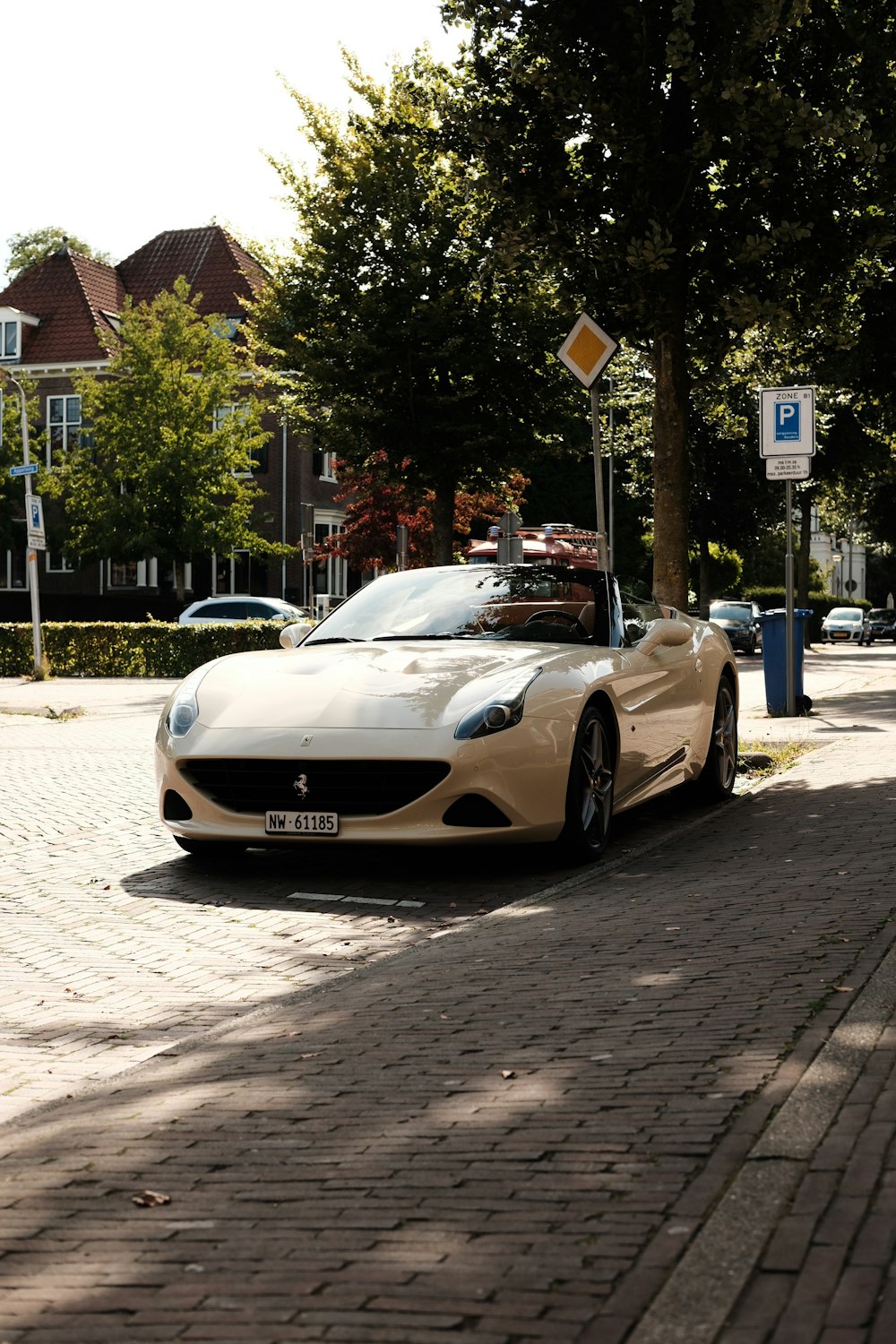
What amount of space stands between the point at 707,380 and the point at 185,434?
1264 inches

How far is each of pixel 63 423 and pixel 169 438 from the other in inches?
526

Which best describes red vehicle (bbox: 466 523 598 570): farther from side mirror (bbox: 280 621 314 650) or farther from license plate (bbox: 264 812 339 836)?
license plate (bbox: 264 812 339 836)

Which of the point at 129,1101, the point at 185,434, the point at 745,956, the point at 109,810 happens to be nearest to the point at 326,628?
the point at 109,810

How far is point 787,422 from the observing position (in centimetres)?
1537

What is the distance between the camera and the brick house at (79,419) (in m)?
53.0

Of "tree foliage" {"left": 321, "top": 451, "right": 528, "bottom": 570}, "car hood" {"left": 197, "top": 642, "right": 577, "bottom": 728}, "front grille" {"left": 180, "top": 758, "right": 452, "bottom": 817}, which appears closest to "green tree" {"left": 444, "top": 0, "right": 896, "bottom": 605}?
"car hood" {"left": 197, "top": 642, "right": 577, "bottom": 728}

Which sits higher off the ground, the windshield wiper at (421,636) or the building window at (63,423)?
the building window at (63,423)

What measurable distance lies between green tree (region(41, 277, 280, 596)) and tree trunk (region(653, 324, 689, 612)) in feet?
105

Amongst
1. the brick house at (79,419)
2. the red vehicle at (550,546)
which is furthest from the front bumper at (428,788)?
the brick house at (79,419)

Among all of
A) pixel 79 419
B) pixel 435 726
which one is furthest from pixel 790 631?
pixel 79 419

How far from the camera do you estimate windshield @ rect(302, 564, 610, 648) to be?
855 centimetres

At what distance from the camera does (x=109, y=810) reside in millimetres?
10156

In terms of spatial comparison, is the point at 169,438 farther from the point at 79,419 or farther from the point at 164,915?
the point at 164,915

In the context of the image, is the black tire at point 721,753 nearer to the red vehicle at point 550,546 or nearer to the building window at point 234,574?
the red vehicle at point 550,546
